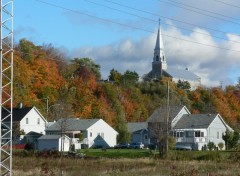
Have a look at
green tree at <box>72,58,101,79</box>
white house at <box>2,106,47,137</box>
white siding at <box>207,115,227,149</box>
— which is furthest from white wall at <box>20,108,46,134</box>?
white siding at <box>207,115,227,149</box>

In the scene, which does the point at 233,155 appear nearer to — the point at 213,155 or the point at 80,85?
the point at 213,155

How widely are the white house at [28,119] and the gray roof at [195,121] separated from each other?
2127cm

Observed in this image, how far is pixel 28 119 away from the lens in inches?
3204

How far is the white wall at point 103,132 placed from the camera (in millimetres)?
83562

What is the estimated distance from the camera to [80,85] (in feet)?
319

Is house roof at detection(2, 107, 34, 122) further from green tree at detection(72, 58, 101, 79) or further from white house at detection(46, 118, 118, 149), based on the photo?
green tree at detection(72, 58, 101, 79)

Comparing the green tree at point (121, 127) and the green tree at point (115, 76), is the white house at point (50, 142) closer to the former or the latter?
the green tree at point (121, 127)

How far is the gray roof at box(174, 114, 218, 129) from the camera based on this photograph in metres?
83.9

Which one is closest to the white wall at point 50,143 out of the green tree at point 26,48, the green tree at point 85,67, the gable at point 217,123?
the green tree at point 26,48

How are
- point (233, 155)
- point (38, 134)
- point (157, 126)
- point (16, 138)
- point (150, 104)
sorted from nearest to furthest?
1. point (233, 155)
2. point (157, 126)
3. point (16, 138)
4. point (38, 134)
5. point (150, 104)

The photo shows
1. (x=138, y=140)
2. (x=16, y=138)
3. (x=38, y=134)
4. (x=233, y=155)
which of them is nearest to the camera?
(x=233, y=155)

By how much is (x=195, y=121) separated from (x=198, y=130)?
228 centimetres

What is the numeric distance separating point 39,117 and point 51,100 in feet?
15.9

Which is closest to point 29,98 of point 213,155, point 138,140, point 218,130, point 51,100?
point 51,100
